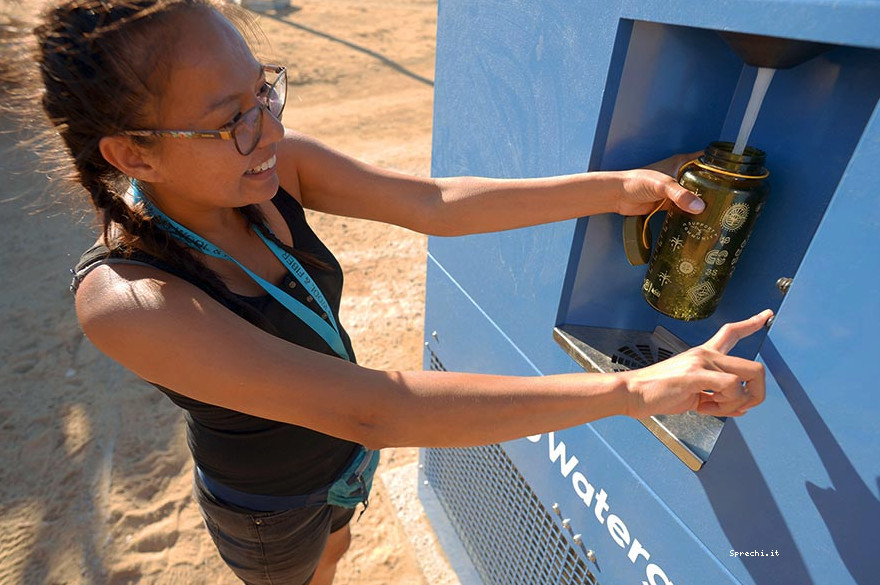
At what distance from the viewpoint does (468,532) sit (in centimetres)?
219

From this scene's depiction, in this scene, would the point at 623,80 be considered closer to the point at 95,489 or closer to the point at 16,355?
the point at 95,489

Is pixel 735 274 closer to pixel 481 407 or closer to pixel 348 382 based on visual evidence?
pixel 481 407

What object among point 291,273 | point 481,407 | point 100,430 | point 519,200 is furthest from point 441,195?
point 100,430

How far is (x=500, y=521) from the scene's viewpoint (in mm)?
1925

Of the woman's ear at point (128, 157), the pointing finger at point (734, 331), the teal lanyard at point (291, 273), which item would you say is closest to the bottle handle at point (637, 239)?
the pointing finger at point (734, 331)

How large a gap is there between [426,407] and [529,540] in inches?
40.6

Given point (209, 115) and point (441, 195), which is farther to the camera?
point (441, 195)

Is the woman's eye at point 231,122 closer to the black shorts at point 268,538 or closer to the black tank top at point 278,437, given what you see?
the black tank top at point 278,437

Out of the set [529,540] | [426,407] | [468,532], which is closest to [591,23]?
[426,407]

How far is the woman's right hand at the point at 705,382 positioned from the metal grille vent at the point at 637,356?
308mm

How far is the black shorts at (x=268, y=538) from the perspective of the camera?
55.1 inches

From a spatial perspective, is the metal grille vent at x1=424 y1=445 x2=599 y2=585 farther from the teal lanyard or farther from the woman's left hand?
the woman's left hand

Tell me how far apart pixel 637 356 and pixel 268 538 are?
3.31ft

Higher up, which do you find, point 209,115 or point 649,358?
point 209,115
